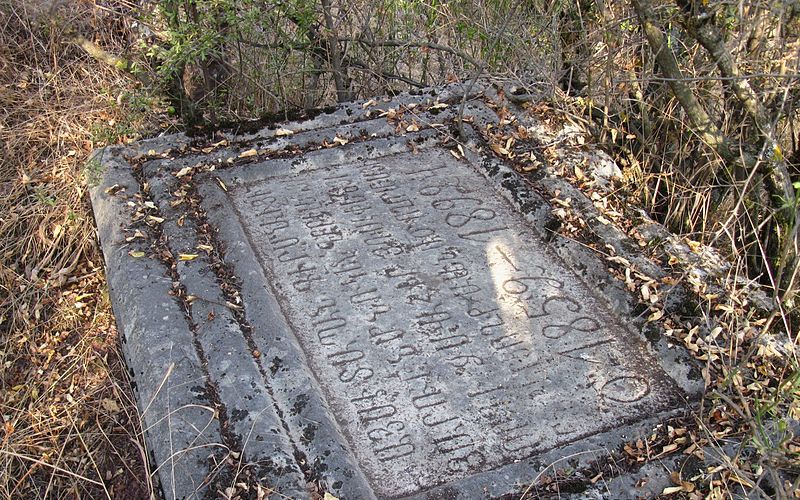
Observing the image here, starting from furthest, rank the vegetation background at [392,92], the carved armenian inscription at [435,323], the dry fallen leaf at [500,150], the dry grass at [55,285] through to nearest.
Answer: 1. the dry fallen leaf at [500,150]
2. the dry grass at [55,285]
3. the vegetation background at [392,92]
4. the carved armenian inscription at [435,323]

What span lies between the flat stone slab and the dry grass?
0.35 metres

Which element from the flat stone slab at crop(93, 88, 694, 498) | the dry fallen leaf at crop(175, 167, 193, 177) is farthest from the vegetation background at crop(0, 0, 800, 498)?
the dry fallen leaf at crop(175, 167, 193, 177)

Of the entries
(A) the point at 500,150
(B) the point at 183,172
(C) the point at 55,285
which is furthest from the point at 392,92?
(C) the point at 55,285

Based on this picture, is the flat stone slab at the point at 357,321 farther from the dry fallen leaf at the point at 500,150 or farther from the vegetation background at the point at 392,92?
the vegetation background at the point at 392,92

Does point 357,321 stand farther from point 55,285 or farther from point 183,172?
point 55,285

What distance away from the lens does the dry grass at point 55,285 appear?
2855mm

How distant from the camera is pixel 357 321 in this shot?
2861mm

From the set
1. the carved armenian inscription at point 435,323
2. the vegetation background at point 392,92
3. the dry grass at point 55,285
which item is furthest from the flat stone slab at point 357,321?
the dry grass at point 55,285

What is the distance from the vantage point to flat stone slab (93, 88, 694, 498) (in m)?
2.35

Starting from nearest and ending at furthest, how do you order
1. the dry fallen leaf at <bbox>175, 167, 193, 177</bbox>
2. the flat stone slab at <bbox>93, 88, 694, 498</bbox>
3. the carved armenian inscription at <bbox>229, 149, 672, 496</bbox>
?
the flat stone slab at <bbox>93, 88, 694, 498</bbox> < the carved armenian inscription at <bbox>229, 149, 672, 496</bbox> < the dry fallen leaf at <bbox>175, 167, 193, 177</bbox>

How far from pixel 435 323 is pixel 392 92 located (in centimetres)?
208

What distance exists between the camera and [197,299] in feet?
9.27

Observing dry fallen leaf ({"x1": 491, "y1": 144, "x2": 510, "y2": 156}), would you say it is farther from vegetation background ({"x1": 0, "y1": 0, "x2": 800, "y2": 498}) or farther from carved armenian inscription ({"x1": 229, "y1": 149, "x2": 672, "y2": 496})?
vegetation background ({"x1": 0, "y1": 0, "x2": 800, "y2": 498})

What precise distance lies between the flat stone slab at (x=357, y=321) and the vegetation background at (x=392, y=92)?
0.18 metres
